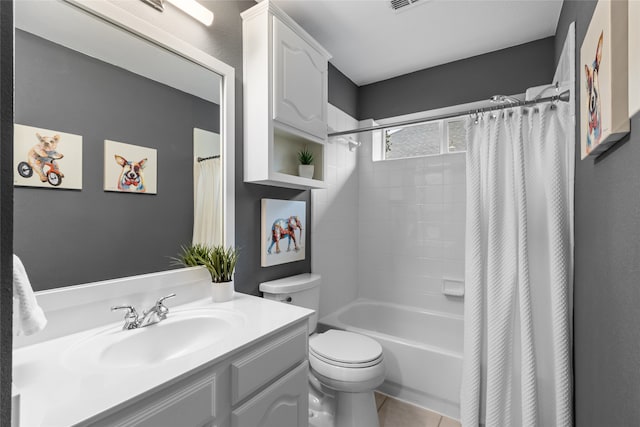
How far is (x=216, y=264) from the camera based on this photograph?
1391 mm

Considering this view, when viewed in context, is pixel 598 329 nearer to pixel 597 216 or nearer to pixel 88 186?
pixel 597 216

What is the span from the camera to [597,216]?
1031 mm

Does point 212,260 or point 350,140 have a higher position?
point 350,140

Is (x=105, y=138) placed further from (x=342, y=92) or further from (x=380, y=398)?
(x=380, y=398)

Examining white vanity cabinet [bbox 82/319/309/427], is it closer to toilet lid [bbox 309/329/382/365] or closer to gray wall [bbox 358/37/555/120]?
toilet lid [bbox 309/329/382/365]

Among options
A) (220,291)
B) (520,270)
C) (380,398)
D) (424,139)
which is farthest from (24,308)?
(424,139)

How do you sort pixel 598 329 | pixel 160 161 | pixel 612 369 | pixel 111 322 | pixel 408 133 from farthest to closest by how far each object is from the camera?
pixel 408 133 < pixel 160 161 < pixel 111 322 < pixel 598 329 < pixel 612 369

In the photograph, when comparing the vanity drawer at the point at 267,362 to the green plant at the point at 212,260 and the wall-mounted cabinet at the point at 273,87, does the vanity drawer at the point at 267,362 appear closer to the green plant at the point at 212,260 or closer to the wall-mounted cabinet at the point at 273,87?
the green plant at the point at 212,260

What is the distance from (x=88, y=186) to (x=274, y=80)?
0.99 m

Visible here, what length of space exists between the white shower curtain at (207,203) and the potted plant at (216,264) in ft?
0.19

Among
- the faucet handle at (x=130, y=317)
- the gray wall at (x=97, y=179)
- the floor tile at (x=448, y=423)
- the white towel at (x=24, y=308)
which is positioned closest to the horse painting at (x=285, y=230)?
the gray wall at (x=97, y=179)

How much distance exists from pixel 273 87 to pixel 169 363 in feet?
4.37

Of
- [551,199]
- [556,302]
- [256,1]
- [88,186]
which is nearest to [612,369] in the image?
[556,302]

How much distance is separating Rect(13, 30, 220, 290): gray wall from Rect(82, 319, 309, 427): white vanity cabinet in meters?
0.59
